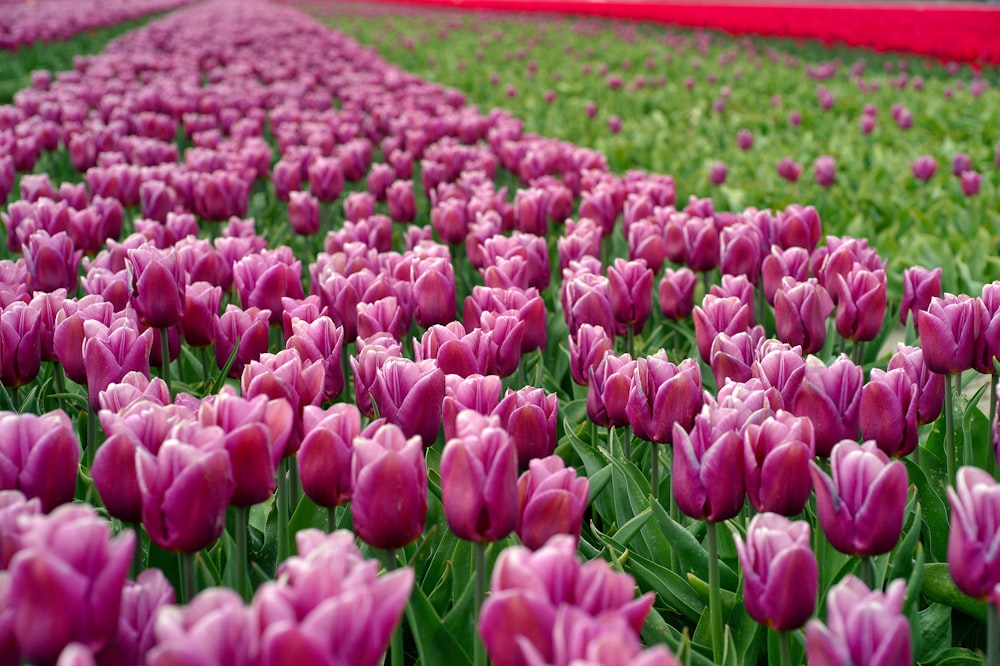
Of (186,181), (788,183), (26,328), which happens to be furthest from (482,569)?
(788,183)

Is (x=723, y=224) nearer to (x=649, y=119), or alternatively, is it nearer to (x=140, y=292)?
(x=140, y=292)

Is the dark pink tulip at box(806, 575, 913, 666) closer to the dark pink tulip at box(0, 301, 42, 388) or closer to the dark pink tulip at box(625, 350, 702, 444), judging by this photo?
the dark pink tulip at box(625, 350, 702, 444)

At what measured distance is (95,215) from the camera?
3.66 meters

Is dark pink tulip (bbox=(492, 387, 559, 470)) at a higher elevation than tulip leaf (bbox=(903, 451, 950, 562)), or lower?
higher

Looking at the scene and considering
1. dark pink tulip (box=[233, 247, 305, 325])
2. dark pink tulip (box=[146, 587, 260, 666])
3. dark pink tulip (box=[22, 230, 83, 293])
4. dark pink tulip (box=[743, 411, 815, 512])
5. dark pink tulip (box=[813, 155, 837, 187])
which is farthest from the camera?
dark pink tulip (box=[813, 155, 837, 187])

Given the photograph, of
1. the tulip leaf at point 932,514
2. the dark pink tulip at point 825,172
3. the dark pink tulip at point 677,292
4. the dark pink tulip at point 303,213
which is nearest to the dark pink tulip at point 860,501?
the tulip leaf at point 932,514

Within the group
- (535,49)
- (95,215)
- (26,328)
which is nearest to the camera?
(26,328)

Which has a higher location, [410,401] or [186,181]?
[410,401]

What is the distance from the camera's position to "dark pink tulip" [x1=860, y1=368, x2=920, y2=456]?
188cm

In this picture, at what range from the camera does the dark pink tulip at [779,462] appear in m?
1.58

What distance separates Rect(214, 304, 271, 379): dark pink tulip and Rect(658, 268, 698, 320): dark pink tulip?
1.31 meters

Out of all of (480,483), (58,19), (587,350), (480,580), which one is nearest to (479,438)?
(480,483)

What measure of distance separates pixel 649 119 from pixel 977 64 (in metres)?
7.58

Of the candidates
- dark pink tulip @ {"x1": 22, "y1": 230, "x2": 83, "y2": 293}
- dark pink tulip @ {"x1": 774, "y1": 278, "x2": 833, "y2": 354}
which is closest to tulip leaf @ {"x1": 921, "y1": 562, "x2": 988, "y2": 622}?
dark pink tulip @ {"x1": 774, "y1": 278, "x2": 833, "y2": 354}
